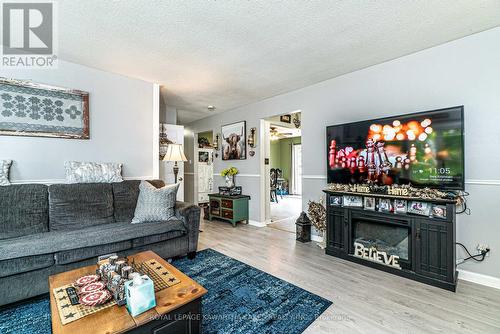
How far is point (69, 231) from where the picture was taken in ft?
→ 7.32

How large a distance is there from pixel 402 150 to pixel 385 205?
64cm

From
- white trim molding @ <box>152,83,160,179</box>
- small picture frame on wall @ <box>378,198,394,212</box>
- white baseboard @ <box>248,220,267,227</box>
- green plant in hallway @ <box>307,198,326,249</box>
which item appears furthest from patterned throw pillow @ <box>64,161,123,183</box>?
small picture frame on wall @ <box>378,198,394,212</box>

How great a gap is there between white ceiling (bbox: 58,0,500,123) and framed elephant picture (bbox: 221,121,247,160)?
1.58 metres

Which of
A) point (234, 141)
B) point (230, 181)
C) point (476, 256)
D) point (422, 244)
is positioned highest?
point (234, 141)

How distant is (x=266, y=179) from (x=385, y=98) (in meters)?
2.45

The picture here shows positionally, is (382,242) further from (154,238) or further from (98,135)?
(98,135)

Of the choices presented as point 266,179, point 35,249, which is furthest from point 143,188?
point 266,179

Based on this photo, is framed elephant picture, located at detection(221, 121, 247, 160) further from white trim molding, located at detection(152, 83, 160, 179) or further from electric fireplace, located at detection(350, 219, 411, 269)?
electric fireplace, located at detection(350, 219, 411, 269)

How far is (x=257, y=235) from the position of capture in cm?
376

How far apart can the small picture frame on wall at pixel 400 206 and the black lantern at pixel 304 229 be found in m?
1.30

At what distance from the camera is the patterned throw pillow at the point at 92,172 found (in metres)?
2.65

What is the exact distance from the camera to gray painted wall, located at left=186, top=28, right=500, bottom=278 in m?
2.11

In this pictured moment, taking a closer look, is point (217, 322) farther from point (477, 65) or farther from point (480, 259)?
point (477, 65)
